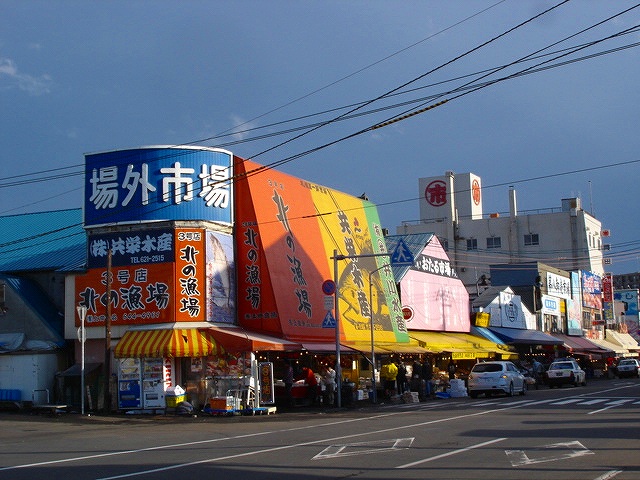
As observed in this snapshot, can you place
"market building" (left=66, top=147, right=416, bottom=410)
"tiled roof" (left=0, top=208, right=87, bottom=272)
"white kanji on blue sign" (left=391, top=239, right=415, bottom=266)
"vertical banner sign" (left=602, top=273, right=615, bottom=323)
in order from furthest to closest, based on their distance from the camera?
"vertical banner sign" (left=602, top=273, right=615, bottom=323) → "white kanji on blue sign" (left=391, top=239, right=415, bottom=266) → "tiled roof" (left=0, top=208, right=87, bottom=272) → "market building" (left=66, top=147, right=416, bottom=410)

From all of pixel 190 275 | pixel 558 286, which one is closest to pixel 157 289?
pixel 190 275

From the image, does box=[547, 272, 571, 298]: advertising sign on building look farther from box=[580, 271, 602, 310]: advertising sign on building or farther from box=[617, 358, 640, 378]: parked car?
box=[617, 358, 640, 378]: parked car

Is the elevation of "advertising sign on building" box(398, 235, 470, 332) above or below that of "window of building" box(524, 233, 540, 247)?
below

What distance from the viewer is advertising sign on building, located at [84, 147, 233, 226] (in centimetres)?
3153

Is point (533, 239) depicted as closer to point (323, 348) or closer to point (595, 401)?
point (323, 348)

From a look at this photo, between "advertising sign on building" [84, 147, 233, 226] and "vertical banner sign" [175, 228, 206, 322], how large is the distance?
796mm

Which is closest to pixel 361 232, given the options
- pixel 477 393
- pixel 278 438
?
pixel 477 393

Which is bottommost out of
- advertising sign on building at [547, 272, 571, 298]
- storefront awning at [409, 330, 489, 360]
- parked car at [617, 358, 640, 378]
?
parked car at [617, 358, 640, 378]

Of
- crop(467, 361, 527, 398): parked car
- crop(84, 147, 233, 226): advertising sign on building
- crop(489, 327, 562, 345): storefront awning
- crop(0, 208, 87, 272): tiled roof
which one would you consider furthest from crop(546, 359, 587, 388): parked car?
crop(0, 208, 87, 272): tiled roof

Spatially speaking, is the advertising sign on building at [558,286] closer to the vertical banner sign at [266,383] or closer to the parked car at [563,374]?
Answer: the parked car at [563,374]

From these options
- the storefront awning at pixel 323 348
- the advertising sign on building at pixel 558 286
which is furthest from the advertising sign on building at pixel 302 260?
the advertising sign on building at pixel 558 286

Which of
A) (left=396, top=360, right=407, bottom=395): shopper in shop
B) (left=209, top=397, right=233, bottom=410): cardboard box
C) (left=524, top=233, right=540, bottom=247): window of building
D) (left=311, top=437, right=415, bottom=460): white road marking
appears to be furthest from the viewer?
(left=524, top=233, right=540, bottom=247): window of building

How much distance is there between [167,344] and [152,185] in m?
6.15

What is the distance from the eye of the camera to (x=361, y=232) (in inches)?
1711
